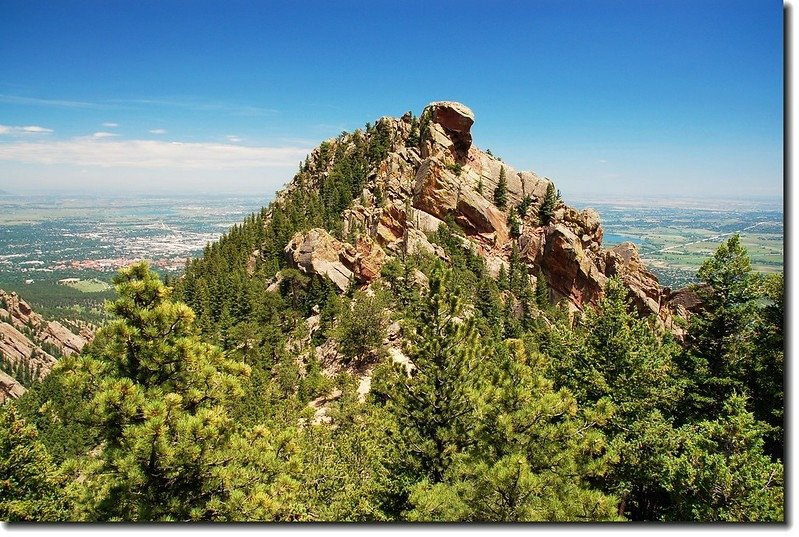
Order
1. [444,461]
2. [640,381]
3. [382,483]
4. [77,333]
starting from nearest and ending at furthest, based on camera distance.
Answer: [444,461]
[382,483]
[640,381]
[77,333]

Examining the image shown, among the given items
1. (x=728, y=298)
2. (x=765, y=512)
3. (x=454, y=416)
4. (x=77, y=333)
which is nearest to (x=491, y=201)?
(x=728, y=298)

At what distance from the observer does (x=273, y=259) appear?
46500 mm

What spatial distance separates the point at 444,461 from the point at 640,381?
20.4ft

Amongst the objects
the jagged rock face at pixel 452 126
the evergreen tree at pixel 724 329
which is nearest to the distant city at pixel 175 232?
the evergreen tree at pixel 724 329

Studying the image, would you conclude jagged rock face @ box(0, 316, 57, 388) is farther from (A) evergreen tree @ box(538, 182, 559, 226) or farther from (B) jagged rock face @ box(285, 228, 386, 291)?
(A) evergreen tree @ box(538, 182, 559, 226)

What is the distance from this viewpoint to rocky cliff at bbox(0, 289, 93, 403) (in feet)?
295

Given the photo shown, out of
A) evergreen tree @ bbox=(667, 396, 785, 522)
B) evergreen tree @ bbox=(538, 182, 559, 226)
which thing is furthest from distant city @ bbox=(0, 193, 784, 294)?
evergreen tree @ bbox=(667, 396, 785, 522)

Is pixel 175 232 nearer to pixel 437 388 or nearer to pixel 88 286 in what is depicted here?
pixel 437 388

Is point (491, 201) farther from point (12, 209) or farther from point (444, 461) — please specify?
point (12, 209)

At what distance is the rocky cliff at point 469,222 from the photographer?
4409 centimetres

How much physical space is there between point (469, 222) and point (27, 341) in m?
111

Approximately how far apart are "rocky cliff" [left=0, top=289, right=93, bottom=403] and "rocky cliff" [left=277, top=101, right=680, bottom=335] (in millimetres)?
75487

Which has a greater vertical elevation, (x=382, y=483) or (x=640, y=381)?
(x=640, y=381)

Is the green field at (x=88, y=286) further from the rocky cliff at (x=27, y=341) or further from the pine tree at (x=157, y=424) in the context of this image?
the pine tree at (x=157, y=424)
